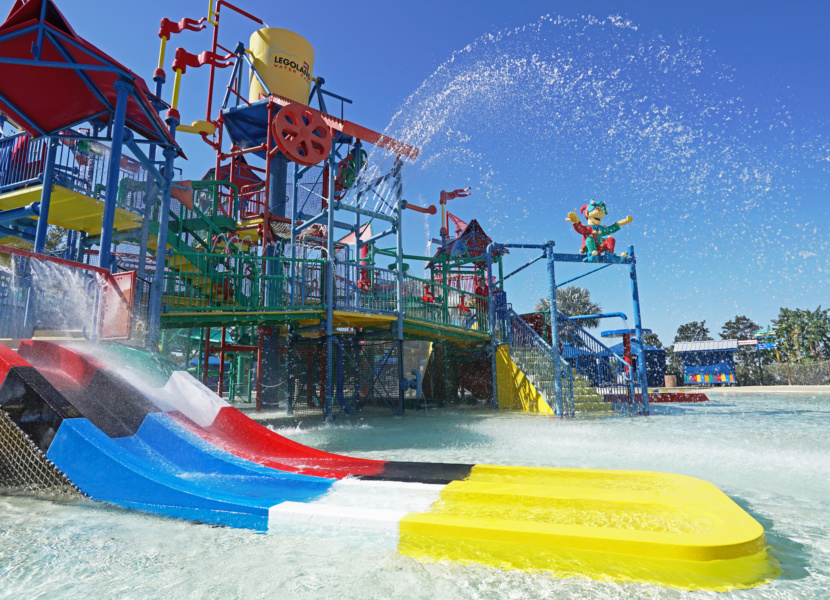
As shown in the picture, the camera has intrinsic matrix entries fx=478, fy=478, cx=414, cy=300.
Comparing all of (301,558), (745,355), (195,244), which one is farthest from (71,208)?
(745,355)

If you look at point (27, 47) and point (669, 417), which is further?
point (669, 417)

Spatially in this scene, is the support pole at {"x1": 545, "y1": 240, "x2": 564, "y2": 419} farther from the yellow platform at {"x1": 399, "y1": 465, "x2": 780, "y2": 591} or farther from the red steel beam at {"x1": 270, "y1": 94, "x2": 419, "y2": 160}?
the yellow platform at {"x1": 399, "y1": 465, "x2": 780, "y2": 591}

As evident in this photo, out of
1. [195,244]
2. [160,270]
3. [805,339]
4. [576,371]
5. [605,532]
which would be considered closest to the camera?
[605,532]

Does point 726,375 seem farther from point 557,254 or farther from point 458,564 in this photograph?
point 458,564

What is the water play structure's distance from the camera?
3150mm

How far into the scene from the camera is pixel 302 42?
63.6 feet

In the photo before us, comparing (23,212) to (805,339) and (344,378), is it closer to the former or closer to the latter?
(344,378)

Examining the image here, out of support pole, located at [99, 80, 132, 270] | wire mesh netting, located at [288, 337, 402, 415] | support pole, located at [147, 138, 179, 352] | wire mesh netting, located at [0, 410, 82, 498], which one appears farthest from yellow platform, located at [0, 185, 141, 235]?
wire mesh netting, located at [0, 410, 82, 498]

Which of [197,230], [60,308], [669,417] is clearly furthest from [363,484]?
[197,230]

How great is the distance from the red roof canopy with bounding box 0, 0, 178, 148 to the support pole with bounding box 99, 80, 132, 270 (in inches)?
10.7

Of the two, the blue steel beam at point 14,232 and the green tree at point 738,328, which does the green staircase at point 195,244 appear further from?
the green tree at point 738,328

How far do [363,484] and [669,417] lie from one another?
1014 centimetres

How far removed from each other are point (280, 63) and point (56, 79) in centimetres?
1147

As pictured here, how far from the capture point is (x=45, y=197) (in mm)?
9648
